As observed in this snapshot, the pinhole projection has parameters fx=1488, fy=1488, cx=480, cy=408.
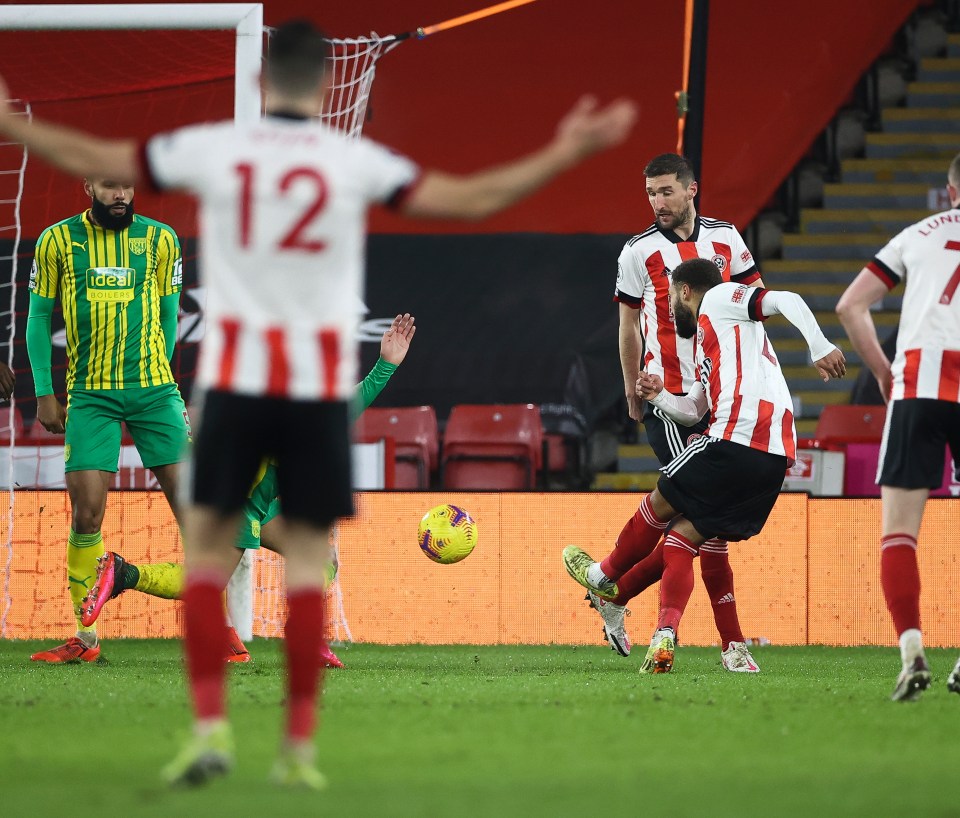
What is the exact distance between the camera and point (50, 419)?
6844 millimetres

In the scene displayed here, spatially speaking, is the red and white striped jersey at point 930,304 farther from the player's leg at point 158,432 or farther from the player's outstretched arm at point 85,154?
the player's leg at point 158,432

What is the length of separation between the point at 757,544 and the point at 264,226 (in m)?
6.01

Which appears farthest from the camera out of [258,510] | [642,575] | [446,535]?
[446,535]

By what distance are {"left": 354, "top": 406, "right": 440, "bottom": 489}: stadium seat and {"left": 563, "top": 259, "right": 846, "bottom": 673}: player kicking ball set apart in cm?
537

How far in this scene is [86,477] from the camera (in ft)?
22.1

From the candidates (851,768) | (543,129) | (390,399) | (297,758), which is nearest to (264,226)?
(297,758)

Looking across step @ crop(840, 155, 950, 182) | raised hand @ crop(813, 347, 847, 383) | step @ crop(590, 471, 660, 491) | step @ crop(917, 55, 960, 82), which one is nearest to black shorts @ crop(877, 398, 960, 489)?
raised hand @ crop(813, 347, 847, 383)

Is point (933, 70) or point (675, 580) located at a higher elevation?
point (933, 70)

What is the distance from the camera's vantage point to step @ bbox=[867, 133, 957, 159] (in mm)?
15438

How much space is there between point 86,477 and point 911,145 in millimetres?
11187

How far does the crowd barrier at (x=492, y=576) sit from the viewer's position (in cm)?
878

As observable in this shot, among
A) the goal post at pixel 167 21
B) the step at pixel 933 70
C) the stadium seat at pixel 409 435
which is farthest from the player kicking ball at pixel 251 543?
the step at pixel 933 70

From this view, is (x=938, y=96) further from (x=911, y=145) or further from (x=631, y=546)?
(x=631, y=546)

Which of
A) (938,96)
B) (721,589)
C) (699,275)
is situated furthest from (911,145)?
(721,589)
